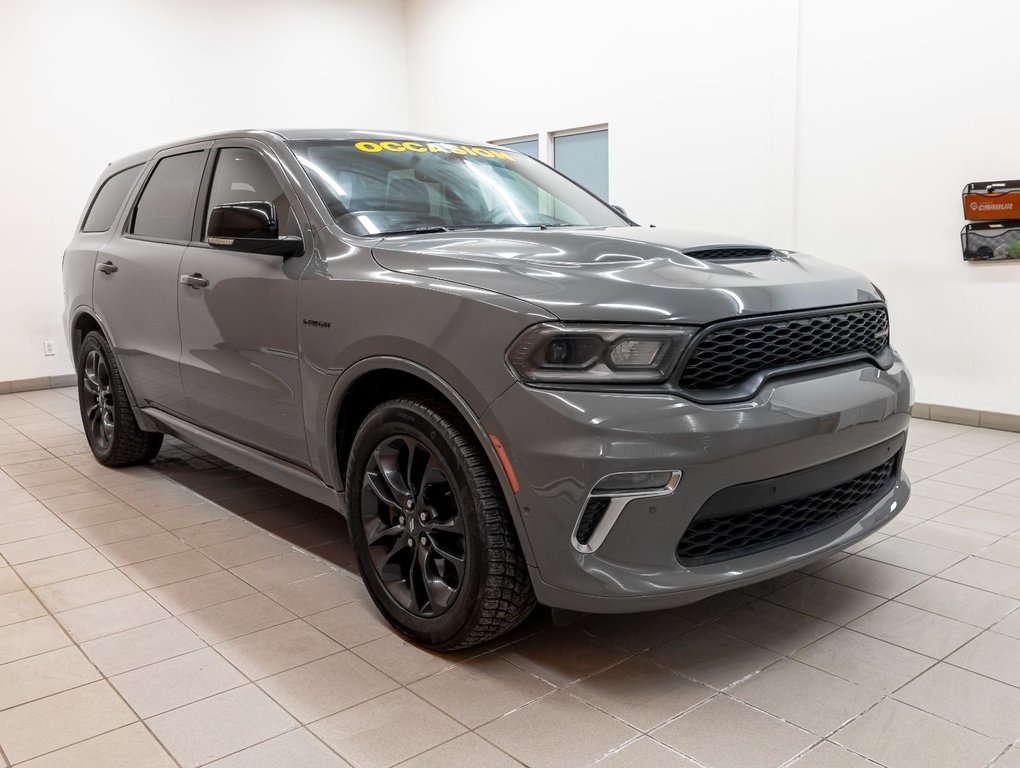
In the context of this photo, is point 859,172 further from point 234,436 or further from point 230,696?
point 230,696

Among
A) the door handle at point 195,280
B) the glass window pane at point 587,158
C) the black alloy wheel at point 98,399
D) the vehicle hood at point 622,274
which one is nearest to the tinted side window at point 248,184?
the door handle at point 195,280

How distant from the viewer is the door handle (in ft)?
10.5

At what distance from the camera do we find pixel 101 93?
7512mm

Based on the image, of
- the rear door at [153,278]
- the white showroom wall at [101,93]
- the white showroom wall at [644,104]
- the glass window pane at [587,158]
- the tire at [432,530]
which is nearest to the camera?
the tire at [432,530]

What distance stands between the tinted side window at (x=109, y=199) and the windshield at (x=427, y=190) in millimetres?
1678

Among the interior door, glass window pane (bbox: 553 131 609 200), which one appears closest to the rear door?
the interior door

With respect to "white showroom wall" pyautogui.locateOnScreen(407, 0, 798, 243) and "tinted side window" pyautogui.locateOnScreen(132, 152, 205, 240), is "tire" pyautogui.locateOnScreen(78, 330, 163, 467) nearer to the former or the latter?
"tinted side window" pyautogui.locateOnScreen(132, 152, 205, 240)

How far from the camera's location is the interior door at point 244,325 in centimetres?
277

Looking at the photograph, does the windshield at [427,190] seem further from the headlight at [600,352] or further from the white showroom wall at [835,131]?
the white showroom wall at [835,131]

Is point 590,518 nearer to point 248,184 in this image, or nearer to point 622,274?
point 622,274

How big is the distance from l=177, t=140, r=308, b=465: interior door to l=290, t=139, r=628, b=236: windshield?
0.18 metres

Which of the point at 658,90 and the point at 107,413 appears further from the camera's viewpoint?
the point at 658,90

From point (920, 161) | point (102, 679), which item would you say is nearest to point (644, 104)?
point (920, 161)

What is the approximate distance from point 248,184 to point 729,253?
5.79 feet
